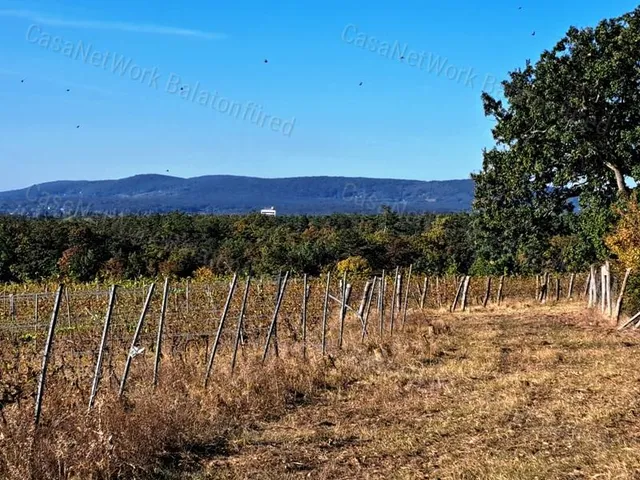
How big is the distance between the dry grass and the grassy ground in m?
0.02

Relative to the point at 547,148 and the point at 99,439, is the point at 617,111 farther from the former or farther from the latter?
the point at 99,439

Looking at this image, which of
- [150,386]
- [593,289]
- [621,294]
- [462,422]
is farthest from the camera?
[593,289]

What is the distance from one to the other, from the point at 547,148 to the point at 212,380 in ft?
51.0

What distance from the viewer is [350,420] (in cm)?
801

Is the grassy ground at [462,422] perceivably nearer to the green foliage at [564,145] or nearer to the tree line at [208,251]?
the green foliage at [564,145]

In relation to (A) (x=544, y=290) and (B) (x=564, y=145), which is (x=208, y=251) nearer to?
(A) (x=544, y=290)

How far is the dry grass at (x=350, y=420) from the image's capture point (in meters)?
6.00

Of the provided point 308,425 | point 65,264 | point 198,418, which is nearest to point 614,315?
point 308,425

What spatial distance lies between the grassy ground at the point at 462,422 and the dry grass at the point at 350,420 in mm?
21

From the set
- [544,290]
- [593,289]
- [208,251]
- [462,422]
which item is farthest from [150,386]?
[208,251]

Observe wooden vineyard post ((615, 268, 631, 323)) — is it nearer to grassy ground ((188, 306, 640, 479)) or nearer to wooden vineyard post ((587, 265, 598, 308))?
grassy ground ((188, 306, 640, 479))

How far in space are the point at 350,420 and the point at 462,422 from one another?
4.19 ft

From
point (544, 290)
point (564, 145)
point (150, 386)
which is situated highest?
point (564, 145)

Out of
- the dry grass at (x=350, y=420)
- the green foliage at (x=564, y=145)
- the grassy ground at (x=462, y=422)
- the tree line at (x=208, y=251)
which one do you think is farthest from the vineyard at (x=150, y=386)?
the tree line at (x=208, y=251)
